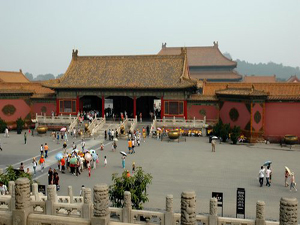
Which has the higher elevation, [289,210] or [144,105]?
[144,105]

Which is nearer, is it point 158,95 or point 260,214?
point 260,214

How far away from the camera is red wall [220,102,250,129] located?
3722cm

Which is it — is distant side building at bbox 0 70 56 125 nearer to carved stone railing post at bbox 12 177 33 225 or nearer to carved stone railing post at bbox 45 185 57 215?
carved stone railing post at bbox 45 185 57 215

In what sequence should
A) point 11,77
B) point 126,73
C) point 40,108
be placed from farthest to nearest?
point 11,77, point 40,108, point 126,73

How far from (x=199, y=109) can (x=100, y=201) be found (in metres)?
33.3

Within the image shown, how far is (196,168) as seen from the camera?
25000 millimetres

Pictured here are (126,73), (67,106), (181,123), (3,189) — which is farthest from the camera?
(126,73)

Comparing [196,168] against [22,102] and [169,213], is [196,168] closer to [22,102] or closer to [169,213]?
[169,213]

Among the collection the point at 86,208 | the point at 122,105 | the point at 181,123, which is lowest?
the point at 86,208

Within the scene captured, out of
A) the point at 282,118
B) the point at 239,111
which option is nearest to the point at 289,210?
the point at 282,118

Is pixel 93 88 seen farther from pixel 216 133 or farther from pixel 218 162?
pixel 218 162

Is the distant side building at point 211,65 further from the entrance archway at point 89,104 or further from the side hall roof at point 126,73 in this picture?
the entrance archway at point 89,104

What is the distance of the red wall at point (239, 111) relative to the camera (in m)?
37.2

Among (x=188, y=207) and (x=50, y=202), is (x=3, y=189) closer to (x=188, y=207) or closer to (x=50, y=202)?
(x=50, y=202)
